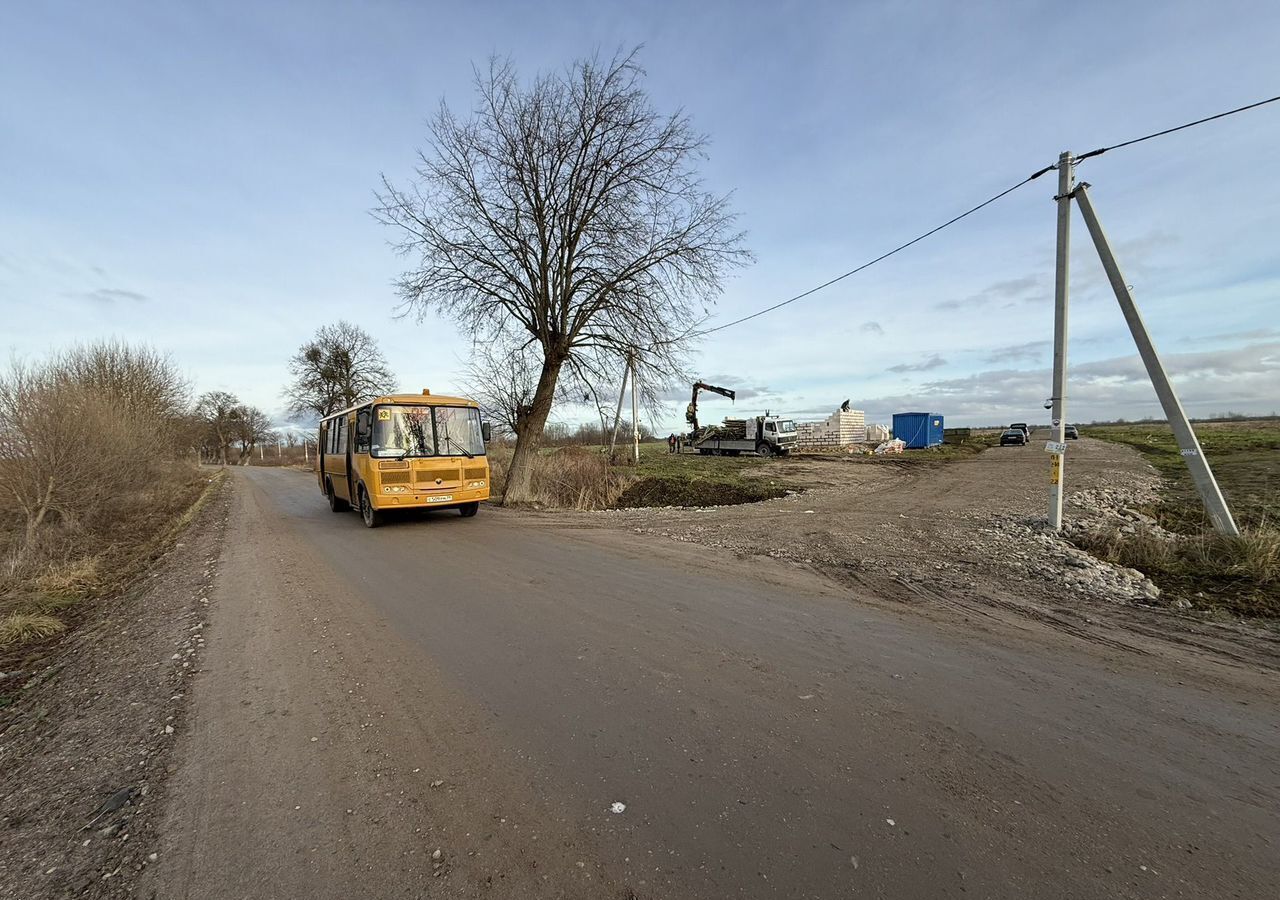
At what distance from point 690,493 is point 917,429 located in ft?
110

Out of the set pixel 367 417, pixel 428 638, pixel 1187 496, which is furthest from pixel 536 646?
pixel 1187 496

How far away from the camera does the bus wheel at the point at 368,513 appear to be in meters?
11.7

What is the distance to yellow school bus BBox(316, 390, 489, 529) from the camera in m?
11.3

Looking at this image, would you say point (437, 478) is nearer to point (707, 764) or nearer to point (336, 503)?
point (336, 503)

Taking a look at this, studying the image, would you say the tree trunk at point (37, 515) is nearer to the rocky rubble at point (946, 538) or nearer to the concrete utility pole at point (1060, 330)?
the rocky rubble at point (946, 538)

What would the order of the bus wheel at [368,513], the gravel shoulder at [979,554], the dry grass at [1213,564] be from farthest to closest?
the bus wheel at [368,513], the dry grass at [1213,564], the gravel shoulder at [979,554]

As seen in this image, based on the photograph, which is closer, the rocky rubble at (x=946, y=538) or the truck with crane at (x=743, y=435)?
the rocky rubble at (x=946, y=538)

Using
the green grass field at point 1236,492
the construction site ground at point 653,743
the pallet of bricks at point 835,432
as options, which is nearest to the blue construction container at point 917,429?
the pallet of bricks at point 835,432

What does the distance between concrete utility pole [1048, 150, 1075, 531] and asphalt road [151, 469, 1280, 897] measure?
5008 millimetres

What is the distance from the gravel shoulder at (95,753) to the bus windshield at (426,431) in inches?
220

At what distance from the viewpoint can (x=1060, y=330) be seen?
8828 mm

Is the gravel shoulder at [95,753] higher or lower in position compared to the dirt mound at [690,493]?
lower

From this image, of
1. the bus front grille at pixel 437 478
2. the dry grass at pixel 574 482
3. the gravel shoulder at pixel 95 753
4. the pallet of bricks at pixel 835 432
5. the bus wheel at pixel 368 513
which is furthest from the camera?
the pallet of bricks at pixel 835 432

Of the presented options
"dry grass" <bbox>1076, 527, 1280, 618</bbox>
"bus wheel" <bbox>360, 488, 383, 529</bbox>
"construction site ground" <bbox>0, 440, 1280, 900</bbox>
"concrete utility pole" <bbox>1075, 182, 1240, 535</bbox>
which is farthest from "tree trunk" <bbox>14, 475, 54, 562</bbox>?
"concrete utility pole" <bbox>1075, 182, 1240, 535</bbox>
